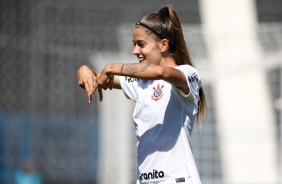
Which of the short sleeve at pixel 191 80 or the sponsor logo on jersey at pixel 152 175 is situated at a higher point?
the short sleeve at pixel 191 80

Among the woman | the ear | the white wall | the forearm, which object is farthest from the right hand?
the white wall

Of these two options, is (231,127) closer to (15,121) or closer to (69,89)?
(15,121)

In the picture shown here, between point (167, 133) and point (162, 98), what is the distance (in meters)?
0.19

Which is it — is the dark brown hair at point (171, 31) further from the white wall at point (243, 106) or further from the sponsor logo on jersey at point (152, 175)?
the white wall at point (243, 106)

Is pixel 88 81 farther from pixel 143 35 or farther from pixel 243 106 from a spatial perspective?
pixel 243 106

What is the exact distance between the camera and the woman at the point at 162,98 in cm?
219

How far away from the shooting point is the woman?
2.19 meters

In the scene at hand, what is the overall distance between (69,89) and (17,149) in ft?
11.2

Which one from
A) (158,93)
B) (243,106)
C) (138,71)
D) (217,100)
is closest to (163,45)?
(158,93)

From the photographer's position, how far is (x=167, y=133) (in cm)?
232

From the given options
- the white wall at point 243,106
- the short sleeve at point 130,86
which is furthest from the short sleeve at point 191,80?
the white wall at point 243,106

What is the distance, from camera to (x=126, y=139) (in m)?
6.61

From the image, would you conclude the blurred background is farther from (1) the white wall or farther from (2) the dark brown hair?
(2) the dark brown hair

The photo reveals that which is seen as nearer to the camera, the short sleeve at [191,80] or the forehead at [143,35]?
the short sleeve at [191,80]
